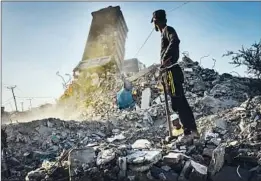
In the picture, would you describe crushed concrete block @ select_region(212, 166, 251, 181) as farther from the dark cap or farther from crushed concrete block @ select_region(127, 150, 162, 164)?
the dark cap

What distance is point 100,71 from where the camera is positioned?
11492mm

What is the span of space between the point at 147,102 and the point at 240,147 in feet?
17.2

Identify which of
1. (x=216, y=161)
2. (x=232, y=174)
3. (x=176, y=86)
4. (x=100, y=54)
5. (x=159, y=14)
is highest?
(x=100, y=54)

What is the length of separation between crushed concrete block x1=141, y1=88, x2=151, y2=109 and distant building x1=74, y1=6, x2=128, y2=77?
3.93 metres

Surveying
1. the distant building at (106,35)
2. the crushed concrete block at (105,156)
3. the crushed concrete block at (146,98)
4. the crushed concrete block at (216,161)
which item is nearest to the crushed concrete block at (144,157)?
the crushed concrete block at (105,156)

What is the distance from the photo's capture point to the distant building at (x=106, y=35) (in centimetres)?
1293

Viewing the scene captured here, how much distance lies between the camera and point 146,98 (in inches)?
343

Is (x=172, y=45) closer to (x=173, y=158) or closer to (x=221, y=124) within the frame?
(x=173, y=158)

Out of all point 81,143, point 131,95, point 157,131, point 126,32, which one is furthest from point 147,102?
point 126,32

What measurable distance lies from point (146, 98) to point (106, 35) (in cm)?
517

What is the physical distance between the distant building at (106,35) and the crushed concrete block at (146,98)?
3929 millimetres

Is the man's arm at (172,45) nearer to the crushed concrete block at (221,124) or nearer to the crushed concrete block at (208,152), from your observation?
the crushed concrete block at (208,152)

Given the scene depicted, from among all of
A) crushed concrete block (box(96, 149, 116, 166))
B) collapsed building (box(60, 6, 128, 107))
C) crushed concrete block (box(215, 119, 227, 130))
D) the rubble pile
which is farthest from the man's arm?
collapsed building (box(60, 6, 128, 107))

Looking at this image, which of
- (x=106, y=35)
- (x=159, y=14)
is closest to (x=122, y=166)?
(x=159, y=14)
